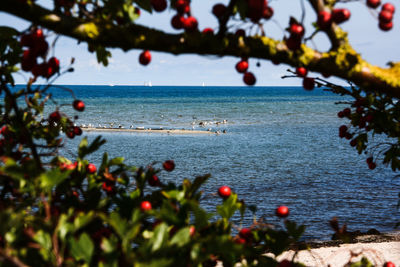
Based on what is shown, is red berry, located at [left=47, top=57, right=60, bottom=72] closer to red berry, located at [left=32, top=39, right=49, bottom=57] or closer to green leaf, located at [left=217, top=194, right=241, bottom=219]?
red berry, located at [left=32, top=39, right=49, bottom=57]

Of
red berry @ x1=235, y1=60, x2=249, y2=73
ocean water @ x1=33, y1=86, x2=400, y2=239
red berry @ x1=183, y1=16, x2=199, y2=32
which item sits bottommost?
ocean water @ x1=33, y1=86, x2=400, y2=239

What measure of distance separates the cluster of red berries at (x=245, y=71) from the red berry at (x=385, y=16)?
0.70 meters

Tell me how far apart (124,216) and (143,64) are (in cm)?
81

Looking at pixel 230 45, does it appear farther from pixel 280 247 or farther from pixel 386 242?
pixel 386 242

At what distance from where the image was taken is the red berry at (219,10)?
5.87ft

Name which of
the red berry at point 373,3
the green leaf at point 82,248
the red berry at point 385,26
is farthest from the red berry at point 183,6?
the green leaf at point 82,248

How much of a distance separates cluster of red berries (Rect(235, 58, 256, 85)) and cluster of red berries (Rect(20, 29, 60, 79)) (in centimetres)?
99

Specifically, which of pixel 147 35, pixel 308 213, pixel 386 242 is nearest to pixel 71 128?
pixel 147 35

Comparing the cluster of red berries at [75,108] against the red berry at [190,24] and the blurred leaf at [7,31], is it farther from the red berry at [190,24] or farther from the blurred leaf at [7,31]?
the red berry at [190,24]

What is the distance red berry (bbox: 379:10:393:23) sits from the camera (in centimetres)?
195

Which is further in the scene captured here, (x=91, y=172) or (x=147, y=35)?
(x=91, y=172)

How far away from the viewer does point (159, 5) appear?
1.92 meters

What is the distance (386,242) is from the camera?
7992mm

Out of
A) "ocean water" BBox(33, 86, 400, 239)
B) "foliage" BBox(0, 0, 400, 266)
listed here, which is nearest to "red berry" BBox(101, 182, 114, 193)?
"foliage" BBox(0, 0, 400, 266)
